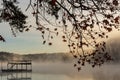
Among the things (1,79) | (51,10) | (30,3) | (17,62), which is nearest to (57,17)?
(51,10)

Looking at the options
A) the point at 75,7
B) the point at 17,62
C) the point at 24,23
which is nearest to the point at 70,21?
the point at 75,7

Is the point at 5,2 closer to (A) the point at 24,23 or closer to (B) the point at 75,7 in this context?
(A) the point at 24,23

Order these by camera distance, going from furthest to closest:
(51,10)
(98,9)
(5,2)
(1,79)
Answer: (1,79) → (5,2) → (51,10) → (98,9)

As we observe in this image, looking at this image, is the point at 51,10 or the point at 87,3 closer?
the point at 87,3

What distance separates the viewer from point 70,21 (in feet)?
40.4

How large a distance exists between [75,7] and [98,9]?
1.95 feet

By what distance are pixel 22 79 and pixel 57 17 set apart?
31383 mm

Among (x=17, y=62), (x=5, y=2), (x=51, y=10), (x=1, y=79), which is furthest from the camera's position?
(x=17, y=62)

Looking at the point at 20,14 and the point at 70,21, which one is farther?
the point at 20,14

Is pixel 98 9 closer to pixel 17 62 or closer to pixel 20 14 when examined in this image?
pixel 20 14

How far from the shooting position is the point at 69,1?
1234cm

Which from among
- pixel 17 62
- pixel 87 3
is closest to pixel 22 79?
pixel 17 62

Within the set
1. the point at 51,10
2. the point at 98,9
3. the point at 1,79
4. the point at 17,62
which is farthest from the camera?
the point at 17,62

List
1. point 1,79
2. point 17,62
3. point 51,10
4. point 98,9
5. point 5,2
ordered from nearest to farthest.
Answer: point 98,9 → point 51,10 → point 5,2 → point 1,79 → point 17,62
